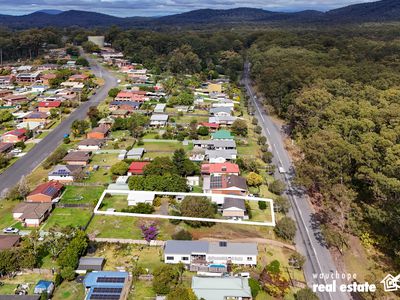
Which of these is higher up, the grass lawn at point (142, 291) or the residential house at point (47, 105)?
the grass lawn at point (142, 291)

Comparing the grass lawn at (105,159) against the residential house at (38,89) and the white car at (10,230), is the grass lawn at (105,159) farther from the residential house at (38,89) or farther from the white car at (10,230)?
the residential house at (38,89)

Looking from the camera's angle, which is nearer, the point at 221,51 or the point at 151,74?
the point at 151,74

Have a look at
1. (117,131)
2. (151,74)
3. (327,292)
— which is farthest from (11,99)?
(327,292)

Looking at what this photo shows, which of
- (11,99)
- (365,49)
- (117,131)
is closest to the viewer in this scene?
(117,131)

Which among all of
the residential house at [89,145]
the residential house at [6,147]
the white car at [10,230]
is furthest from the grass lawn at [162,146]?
the white car at [10,230]

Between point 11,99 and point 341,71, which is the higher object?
point 341,71

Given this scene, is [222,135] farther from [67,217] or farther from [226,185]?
[67,217]

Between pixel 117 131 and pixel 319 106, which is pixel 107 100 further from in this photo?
pixel 319 106

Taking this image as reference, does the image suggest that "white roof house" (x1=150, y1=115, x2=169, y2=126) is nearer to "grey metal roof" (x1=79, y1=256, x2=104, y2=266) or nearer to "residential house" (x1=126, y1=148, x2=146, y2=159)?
"residential house" (x1=126, y1=148, x2=146, y2=159)
